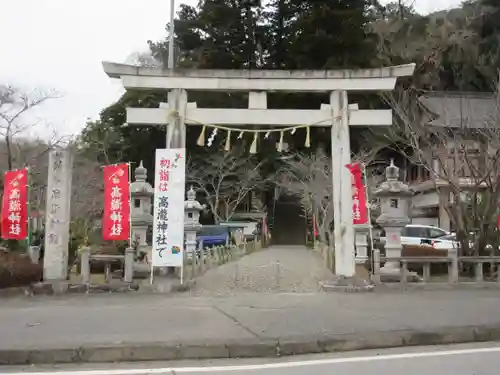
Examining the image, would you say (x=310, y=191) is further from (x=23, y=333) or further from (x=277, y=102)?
(x=23, y=333)

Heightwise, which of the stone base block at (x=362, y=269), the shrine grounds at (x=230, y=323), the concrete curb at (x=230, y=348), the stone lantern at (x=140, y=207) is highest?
the stone lantern at (x=140, y=207)

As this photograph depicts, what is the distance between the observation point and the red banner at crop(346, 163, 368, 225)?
12969 millimetres

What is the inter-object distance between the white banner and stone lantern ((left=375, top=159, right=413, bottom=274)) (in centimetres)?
589

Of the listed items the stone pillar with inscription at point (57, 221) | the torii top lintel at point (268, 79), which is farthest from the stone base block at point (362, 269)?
the stone pillar with inscription at point (57, 221)

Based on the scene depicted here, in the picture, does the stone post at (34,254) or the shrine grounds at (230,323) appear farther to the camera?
the stone post at (34,254)

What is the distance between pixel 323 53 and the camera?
30.9 m

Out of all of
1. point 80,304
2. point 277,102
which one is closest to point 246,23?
point 277,102

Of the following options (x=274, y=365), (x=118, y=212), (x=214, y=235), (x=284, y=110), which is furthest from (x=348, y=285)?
(x=214, y=235)

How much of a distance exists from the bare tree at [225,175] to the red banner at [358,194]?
65.7 feet

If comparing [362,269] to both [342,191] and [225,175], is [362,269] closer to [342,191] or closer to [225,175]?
[342,191]

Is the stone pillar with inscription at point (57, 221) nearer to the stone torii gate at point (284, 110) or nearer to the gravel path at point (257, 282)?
the stone torii gate at point (284, 110)

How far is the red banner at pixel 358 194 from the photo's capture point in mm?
12969

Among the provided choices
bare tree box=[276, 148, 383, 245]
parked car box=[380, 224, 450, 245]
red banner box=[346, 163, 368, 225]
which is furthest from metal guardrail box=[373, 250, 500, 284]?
bare tree box=[276, 148, 383, 245]

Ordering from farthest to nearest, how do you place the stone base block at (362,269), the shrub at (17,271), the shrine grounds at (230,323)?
1. the stone base block at (362,269)
2. the shrub at (17,271)
3. the shrine grounds at (230,323)
